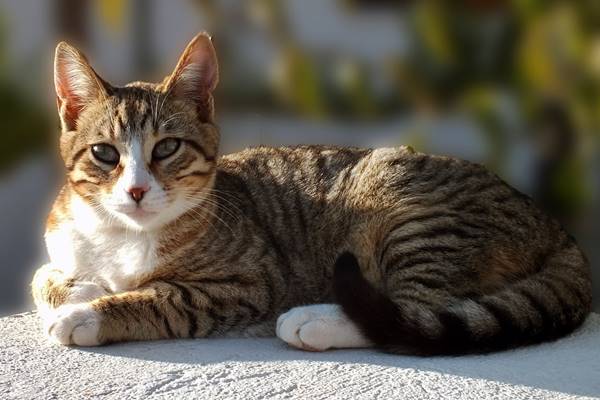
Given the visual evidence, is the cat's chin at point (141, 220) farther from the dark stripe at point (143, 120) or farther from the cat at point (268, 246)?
the dark stripe at point (143, 120)

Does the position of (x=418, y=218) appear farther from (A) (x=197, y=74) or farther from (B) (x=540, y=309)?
(A) (x=197, y=74)

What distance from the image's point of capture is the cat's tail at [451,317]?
3131mm

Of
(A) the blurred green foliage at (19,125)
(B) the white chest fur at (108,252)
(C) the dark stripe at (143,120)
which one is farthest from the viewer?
(A) the blurred green foliage at (19,125)

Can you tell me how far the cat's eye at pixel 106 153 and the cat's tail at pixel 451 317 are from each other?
33.9 inches

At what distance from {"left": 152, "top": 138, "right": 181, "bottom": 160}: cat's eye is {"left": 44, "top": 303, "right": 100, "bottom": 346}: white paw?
579mm

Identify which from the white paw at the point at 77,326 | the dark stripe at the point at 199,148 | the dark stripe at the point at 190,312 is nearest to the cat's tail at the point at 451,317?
the dark stripe at the point at 190,312

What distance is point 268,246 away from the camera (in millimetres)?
3729

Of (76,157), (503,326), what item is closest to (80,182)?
(76,157)

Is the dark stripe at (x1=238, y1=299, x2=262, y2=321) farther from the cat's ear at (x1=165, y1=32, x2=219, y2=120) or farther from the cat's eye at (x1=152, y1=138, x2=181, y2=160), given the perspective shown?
the cat's ear at (x1=165, y1=32, x2=219, y2=120)

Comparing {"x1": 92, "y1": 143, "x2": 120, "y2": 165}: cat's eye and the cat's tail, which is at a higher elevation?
{"x1": 92, "y1": 143, "x2": 120, "y2": 165}: cat's eye

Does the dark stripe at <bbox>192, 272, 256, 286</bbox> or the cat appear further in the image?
the dark stripe at <bbox>192, 272, 256, 286</bbox>

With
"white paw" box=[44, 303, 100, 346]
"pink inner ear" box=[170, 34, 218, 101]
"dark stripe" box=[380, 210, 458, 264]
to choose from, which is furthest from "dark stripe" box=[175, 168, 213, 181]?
"dark stripe" box=[380, 210, 458, 264]

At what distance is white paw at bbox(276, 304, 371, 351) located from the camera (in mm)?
3205

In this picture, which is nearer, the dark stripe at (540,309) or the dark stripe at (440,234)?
the dark stripe at (540,309)
